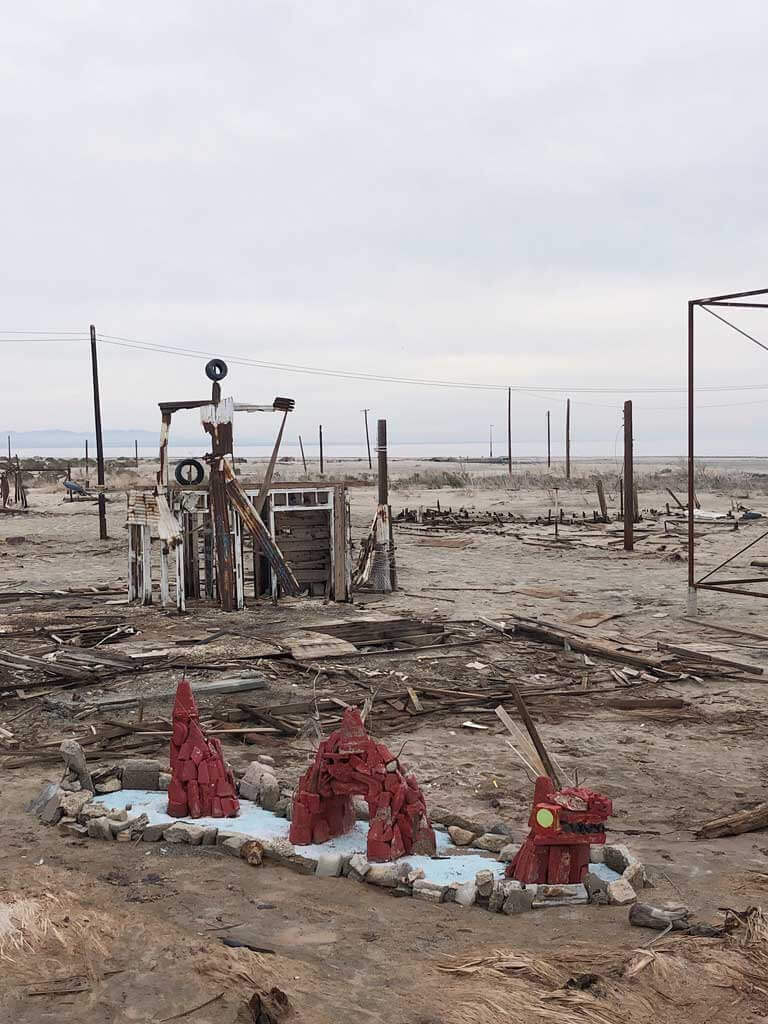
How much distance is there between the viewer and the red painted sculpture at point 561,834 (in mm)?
6160

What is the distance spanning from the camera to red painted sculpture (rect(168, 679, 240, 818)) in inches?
299

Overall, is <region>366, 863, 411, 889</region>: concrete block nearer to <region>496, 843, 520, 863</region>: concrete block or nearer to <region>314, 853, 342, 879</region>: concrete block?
<region>314, 853, 342, 879</region>: concrete block

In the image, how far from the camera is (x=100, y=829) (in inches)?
288

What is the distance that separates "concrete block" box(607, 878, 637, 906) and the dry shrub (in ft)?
1.99

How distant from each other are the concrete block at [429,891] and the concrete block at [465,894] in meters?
0.10

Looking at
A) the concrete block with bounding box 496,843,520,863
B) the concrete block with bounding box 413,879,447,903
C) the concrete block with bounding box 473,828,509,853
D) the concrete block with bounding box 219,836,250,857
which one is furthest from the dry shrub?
the concrete block with bounding box 219,836,250,857

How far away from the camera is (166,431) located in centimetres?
1852

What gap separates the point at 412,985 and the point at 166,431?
48.2 ft

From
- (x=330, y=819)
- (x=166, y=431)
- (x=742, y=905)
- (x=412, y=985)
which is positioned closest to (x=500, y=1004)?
(x=412, y=985)

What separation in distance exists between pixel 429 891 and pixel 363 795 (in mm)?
988

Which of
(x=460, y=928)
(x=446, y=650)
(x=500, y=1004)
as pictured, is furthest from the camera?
(x=446, y=650)

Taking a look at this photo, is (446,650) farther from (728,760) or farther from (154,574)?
(154,574)

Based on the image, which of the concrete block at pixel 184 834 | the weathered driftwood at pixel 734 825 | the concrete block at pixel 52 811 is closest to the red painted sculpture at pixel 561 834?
the weathered driftwood at pixel 734 825

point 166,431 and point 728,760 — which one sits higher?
point 166,431
